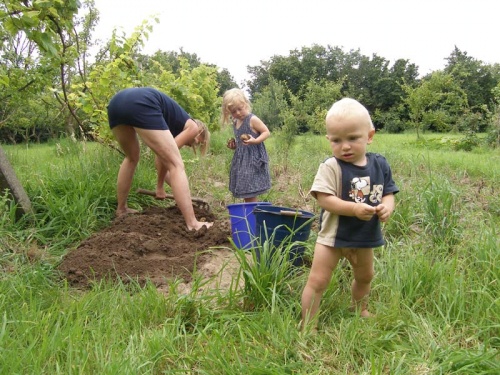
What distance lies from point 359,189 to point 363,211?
16cm

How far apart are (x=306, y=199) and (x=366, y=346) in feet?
8.45

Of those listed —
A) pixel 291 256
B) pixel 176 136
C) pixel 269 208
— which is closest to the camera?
pixel 291 256

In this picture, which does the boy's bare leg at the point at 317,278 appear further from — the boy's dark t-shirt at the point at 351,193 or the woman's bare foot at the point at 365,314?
the woman's bare foot at the point at 365,314

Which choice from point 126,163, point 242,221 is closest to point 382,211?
point 242,221

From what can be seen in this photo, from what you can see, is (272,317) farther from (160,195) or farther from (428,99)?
(428,99)

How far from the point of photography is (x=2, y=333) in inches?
64.4

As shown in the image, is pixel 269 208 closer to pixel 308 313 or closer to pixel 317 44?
pixel 308 313

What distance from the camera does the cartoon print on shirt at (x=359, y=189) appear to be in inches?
73.0

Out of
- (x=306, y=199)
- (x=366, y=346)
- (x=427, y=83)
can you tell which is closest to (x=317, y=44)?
(x=427, y=83)

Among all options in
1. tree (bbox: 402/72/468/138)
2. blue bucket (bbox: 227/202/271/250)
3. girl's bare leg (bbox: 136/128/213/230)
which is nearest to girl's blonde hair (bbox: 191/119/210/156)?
girl's bare leg (bbox: 136/128/213/230)

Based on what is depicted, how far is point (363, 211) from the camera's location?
1733 millimetres

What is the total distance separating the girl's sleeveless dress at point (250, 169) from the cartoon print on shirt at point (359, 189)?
2.22 m

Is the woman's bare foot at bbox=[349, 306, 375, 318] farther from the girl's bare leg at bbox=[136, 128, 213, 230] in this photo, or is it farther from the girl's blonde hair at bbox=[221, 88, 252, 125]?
the girl's blonde hair at bbox=[221, 88, 252, 125]

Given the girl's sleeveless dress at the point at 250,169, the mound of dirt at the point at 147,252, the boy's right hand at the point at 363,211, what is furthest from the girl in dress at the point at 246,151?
the boy's right hand at the point at 363,211
